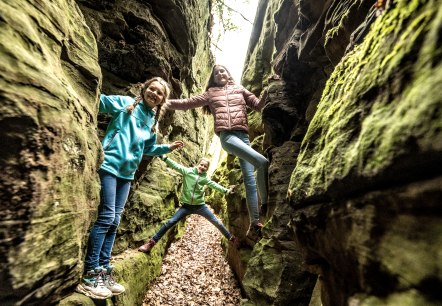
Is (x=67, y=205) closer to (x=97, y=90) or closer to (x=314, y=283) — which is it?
(x=97, y=90)

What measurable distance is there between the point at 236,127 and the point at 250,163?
963mm

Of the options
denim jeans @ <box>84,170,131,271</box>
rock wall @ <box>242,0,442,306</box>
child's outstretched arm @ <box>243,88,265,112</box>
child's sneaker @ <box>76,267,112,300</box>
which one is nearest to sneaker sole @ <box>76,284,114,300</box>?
child's sneaker @ <box>76,267,112,300</box>

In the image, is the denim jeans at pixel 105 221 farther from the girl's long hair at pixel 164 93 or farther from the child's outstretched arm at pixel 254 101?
the child's outstretched arm at pixel 254 101

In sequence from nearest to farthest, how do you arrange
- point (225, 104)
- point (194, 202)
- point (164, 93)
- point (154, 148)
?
point (164, 93), point (154, 148), point (225, 104), point (194, 202)

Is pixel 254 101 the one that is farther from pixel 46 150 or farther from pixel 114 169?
pixel 46 150

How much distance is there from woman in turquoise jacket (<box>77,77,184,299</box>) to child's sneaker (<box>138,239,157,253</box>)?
7.94ft

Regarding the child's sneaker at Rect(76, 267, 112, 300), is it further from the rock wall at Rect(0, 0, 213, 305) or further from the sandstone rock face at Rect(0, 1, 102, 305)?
the sandstone rock face at Rect(0, 1, 102, 305)

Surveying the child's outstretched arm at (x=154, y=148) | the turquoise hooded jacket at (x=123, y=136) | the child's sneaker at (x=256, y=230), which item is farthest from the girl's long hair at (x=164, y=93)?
the child's sneaker at (x=256, y=230)

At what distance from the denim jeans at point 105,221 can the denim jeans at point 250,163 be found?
2606 mm

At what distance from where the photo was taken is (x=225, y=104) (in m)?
5.96

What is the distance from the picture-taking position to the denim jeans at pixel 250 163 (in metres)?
5.59

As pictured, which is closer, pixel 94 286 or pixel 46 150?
pixel 46 150

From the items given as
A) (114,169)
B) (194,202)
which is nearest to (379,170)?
(114,169)

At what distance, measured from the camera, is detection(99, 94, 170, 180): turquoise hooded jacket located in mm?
3855
